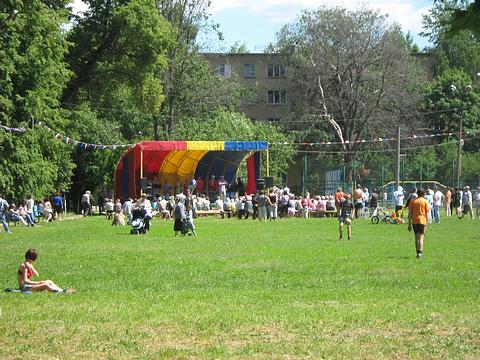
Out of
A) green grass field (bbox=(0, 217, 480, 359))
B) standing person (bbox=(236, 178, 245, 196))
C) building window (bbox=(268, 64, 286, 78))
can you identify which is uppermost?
building window (bbox=(268, 64, 286, 78))

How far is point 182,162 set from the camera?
206ft

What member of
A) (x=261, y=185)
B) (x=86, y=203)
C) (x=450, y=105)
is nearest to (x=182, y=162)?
(x=86, y=203)

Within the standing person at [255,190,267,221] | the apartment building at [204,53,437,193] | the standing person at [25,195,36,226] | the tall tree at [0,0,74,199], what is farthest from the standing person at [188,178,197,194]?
the apartment building at [204,53,437,193]

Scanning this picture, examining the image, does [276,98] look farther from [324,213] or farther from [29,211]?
[29,211]

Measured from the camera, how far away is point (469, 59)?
3509 inches

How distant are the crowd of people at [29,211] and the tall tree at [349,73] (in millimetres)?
26757

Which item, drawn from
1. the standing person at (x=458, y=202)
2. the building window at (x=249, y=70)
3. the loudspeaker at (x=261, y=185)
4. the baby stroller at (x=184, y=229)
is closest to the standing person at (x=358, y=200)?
the standing person at (x=458, y=202)

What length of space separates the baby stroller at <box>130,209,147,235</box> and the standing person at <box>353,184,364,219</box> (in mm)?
12723

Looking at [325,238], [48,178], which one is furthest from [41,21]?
[325,238]

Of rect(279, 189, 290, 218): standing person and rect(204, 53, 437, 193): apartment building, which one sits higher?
rect(204, 53, 437, 193): apartment building

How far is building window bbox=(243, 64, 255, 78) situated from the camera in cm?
9503

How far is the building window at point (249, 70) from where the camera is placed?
312ft

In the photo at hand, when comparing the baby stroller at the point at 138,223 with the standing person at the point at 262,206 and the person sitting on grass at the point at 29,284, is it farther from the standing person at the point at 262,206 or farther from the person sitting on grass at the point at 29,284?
the person sitting on grass at the point at 29,284

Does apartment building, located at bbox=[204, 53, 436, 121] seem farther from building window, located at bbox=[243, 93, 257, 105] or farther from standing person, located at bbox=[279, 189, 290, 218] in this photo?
standing person, located at bbox=[279, 189, 290, 218]
